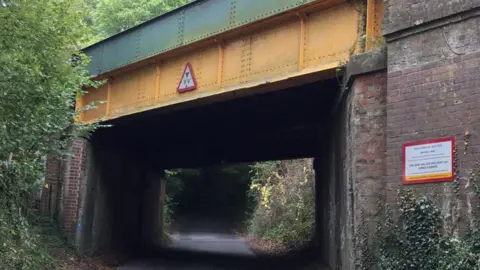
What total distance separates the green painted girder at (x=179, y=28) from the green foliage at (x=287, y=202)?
1123 cm

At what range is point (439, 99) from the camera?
24.3ft

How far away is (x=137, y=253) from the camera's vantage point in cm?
2053

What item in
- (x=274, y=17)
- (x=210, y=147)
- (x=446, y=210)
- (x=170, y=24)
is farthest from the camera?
(x=210, y=147)

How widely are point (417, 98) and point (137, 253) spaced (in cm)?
1541

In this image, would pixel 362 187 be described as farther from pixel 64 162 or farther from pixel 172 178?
pixel 172 178

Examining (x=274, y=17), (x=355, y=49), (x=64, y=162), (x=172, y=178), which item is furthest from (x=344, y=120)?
(x=172, y=178)

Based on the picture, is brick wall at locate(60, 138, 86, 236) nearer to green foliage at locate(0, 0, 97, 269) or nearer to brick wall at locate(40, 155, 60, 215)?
brick wall at locate(40, 155, 60, 215)

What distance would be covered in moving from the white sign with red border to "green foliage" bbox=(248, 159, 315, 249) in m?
14.1

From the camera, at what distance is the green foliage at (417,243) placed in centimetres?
660

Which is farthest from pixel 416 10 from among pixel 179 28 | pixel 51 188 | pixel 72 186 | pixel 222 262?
pixel 222 262

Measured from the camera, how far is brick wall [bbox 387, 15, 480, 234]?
274 inches

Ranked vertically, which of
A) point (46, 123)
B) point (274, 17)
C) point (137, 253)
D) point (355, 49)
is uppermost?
point (274, 17)

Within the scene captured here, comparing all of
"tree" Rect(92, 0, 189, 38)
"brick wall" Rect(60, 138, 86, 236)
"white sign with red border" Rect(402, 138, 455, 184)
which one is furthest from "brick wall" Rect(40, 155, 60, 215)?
"tree" Rect(92, 0, 189, 38)

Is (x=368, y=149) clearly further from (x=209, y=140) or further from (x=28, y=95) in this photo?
(x=209, y=140)
